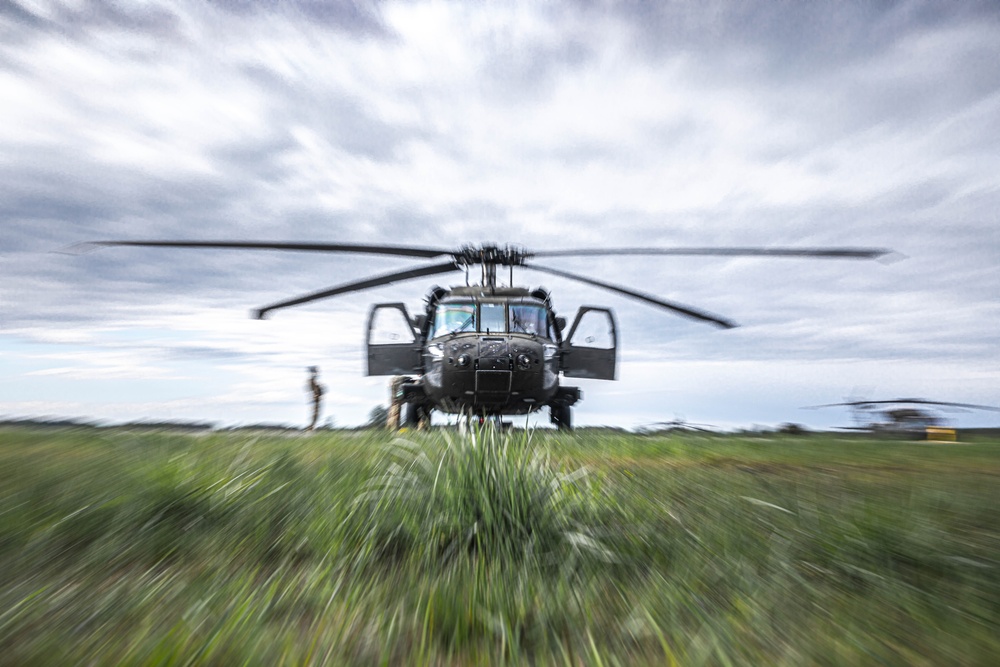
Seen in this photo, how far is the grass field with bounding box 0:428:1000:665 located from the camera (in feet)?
4.20

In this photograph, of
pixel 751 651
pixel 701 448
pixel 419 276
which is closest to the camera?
pixel 751 651

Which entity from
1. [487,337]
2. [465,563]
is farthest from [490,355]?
[465,563]

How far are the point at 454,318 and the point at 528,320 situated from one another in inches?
52.1

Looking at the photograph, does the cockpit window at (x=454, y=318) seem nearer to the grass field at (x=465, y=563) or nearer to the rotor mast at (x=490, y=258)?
the rotor mast at (x=490, y=258)

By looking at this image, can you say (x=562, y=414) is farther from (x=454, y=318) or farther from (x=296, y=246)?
(x=296, y=246)

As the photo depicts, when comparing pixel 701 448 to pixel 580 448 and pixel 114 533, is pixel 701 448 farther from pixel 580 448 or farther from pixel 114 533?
pixel 114 533

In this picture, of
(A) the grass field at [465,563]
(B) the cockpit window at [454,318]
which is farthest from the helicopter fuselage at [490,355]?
(A) the grass field at [465,563]

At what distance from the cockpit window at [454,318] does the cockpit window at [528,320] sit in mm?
704

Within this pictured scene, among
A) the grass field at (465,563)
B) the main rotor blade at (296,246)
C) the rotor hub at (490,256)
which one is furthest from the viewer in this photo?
the rotor hub at (490,256)

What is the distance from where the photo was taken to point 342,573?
5.48ft

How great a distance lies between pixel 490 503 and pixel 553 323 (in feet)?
28.2

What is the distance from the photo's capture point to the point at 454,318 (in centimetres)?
995

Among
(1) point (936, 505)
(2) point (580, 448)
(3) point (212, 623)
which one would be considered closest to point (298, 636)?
(3) point (212, 623)

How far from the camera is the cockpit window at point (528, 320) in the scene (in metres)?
9.80
